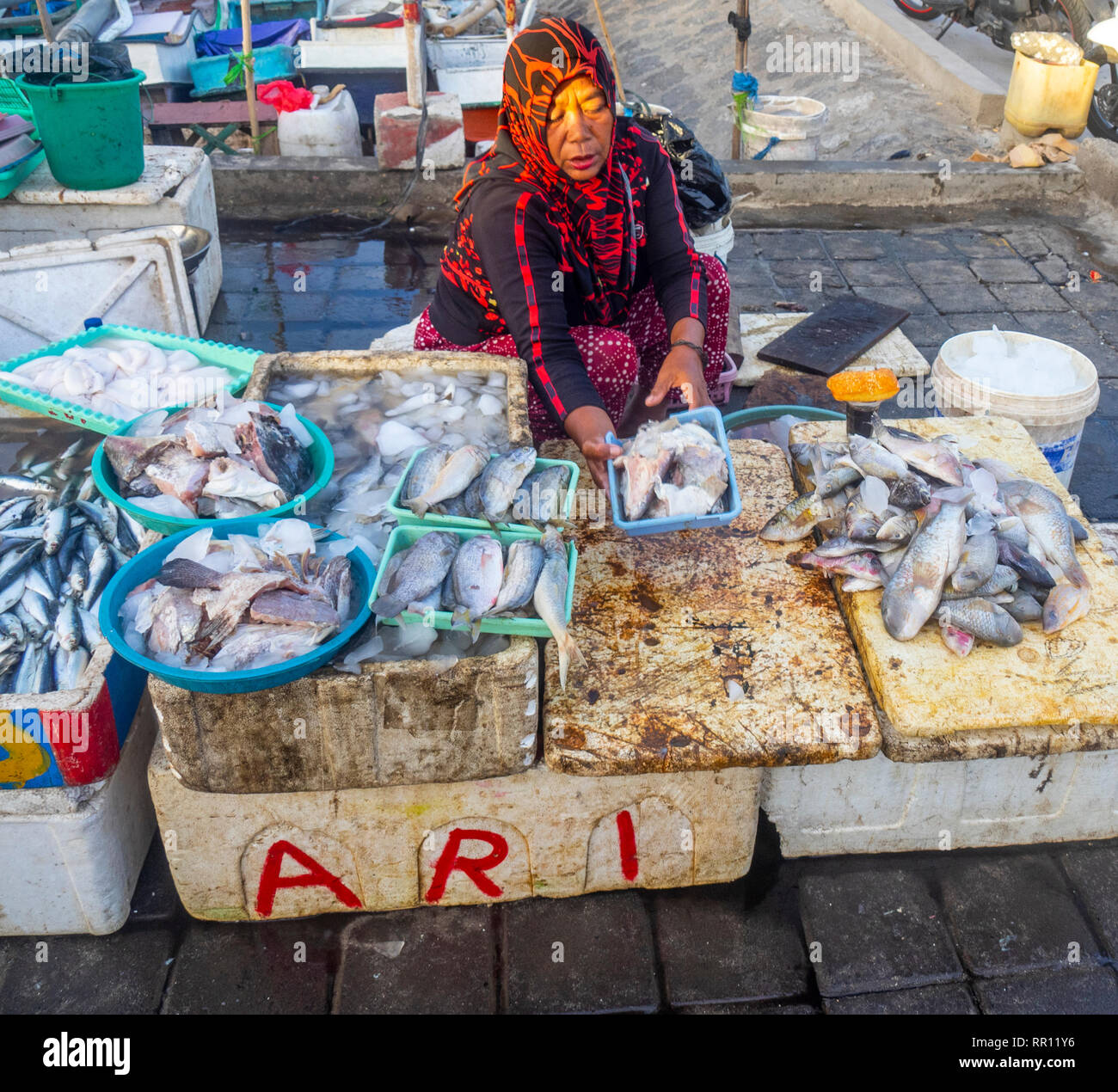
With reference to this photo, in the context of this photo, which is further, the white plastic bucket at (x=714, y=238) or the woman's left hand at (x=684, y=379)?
the white plastic bucket at (x=714, y=238)

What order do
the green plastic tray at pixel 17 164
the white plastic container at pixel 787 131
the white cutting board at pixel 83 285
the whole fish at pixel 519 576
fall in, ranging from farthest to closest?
the white plastic container at pixel 787 131, the green plastic tray at pixel 17 164, the white cutting board at pixel 83 285, the whole fish at pixel 519 576

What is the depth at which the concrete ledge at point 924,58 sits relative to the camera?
11539mm

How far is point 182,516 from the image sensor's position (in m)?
2.91

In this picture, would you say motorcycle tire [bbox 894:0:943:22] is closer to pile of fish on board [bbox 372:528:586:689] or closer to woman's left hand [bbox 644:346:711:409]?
woman's left hand [bbox 644:346:711:409]

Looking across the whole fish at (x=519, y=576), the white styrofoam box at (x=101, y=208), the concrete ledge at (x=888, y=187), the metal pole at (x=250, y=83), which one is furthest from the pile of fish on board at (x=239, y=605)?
the metal pole at (x=250, y=83)

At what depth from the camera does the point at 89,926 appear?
2945 millimetres

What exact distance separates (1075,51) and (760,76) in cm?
862

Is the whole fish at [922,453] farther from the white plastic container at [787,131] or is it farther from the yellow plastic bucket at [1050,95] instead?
the yellow plastic bucket at [1050,95]

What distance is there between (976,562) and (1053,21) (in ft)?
46.3

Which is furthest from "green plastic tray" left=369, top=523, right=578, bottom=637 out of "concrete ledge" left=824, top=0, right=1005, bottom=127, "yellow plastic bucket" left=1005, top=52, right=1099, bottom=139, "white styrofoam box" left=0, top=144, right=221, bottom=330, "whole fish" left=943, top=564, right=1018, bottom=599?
"concrete ledge" left=824, top=0, right=1005, bottom=127

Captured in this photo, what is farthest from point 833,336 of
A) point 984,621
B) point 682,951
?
point 682,951

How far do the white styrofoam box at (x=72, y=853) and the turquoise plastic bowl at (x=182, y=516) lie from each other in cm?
64
